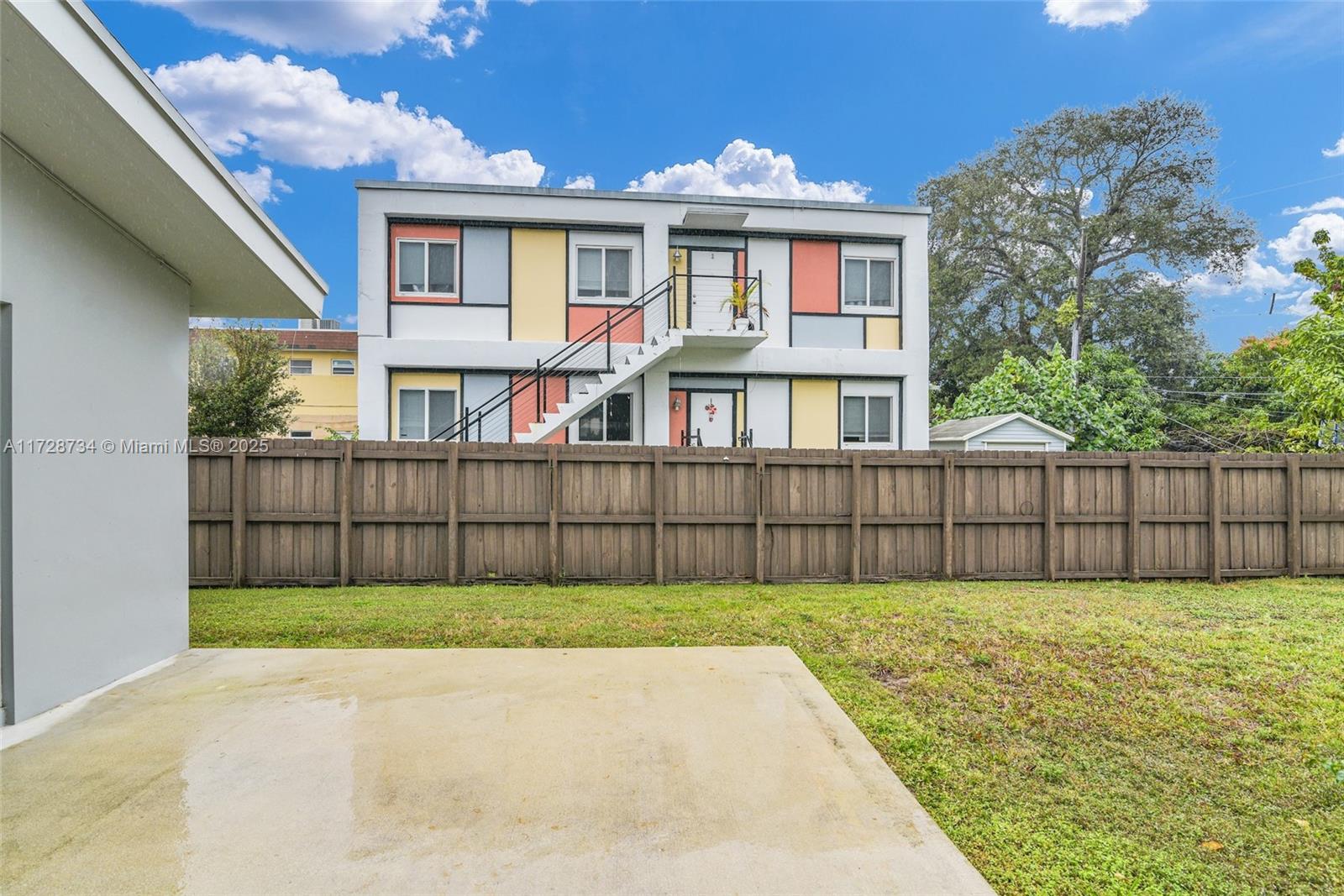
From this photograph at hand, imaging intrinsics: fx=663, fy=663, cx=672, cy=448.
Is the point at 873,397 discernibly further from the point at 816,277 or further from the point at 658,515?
the point at 658,515

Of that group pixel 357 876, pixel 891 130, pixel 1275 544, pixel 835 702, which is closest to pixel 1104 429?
pixel 1275 544

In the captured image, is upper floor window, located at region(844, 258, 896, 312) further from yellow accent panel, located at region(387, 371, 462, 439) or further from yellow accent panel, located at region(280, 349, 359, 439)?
yellow accent panel, located at region(280, 349, 359, 439)

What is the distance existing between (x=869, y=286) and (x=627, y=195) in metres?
Answer: 4.88

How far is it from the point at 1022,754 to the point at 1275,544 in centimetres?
807

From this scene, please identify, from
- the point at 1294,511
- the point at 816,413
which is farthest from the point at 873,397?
the point at 1294,511

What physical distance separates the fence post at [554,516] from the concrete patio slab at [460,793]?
3438 millimetres

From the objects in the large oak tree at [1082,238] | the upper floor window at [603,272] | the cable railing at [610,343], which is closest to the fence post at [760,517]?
the cable railing at [610,343]

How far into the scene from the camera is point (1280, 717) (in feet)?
12.3

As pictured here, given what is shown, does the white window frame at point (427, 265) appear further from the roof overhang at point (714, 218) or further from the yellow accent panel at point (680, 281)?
the roof overhang at point (714, 218)

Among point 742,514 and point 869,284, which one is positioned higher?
point 869,284

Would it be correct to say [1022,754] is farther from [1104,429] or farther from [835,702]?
[1104,429]

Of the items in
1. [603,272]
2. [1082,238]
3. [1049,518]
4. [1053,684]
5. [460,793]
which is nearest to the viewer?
[460,793]

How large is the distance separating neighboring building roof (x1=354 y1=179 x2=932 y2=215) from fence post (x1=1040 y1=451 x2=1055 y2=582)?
20.4 ft

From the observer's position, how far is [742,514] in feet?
25.8
